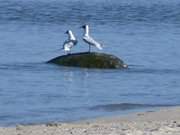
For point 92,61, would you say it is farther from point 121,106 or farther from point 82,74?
point 121,106

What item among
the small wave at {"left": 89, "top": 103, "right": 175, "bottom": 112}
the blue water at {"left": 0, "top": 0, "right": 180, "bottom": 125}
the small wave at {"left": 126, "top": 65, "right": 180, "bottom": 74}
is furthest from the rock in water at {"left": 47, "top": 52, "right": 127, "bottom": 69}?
the small wave at {"left": 89, "top": 103, "right": 175, "bottom": 112}

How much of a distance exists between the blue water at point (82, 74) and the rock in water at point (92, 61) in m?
0.19

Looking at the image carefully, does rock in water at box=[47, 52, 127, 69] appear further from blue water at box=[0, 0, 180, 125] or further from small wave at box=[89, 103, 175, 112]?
small wave at box=[89, 103, 175, 112]

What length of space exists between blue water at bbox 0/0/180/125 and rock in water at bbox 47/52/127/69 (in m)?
0.19

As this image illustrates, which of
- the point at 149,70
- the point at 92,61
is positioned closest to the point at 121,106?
the point at 92,61

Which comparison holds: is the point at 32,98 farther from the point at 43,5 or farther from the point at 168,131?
the point at 43,5

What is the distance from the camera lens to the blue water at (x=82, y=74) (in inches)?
679

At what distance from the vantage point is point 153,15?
54.3 metres

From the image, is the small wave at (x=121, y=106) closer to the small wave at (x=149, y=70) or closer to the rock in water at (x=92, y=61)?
the rock in water at (x=92, y=61)

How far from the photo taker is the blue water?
679 inches

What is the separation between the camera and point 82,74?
23.2 metres

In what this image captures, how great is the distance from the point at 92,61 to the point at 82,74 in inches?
26.5

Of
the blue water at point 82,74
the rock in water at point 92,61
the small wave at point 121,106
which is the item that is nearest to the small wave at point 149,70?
the blue water at point 82,74

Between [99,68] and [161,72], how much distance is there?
5.49 ft
